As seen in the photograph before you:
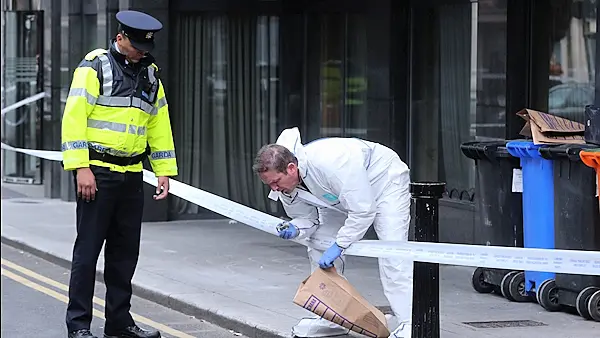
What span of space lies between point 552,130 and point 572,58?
2494mm

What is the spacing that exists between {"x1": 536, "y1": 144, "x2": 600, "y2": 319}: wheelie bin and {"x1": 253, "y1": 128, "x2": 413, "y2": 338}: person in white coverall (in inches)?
55.7

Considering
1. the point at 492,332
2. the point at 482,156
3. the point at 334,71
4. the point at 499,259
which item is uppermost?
the point at 334,71

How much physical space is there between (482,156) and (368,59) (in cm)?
391

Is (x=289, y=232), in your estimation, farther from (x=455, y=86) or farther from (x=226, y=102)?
(x=226, y=102)

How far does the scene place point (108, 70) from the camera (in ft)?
22.1

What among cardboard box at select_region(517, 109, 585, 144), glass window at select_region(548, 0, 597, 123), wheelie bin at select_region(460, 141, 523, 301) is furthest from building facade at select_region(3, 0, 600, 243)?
cardboard box at select_region(517, 109, 585, 144)

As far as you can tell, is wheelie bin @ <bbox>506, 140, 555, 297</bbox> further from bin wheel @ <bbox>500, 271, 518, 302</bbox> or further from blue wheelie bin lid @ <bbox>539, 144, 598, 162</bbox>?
bin wheel @ <bbox>500, 271, 518, 302</bbox>

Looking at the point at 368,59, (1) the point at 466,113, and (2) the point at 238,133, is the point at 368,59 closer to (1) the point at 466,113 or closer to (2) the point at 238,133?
(1) the point at 466,113

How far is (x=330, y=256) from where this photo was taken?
254 inches

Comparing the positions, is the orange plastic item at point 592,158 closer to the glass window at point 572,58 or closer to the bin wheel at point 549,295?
the bin wheel at point 549,295

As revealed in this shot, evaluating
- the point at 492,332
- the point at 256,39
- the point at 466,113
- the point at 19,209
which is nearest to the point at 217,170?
the point at 256,39

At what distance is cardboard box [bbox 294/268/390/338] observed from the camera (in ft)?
21.4

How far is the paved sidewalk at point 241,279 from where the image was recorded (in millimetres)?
7660

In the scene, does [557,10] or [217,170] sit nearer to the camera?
[557,10]
